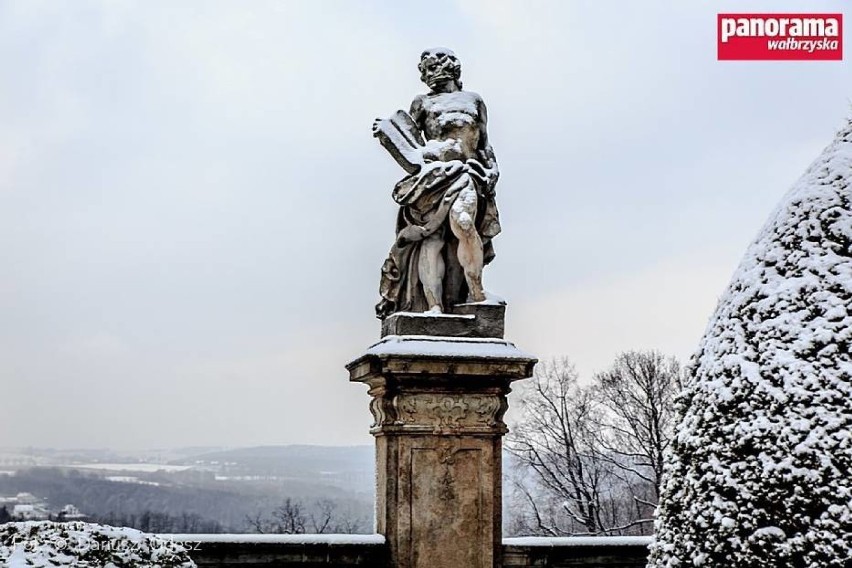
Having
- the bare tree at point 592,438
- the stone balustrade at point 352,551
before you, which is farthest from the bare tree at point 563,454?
the stone balustrade at point 352,551

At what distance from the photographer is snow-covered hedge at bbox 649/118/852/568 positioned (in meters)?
3.83

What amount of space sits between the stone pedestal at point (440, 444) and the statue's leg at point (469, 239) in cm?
53

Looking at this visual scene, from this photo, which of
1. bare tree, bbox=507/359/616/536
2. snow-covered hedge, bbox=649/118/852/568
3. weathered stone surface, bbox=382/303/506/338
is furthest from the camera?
bare tree, bbox=507/359/616/536

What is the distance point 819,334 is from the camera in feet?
13.2

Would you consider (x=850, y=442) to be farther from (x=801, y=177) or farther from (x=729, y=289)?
(x=801, y=177)

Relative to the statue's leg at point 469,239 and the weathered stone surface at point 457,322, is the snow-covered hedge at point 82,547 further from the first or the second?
the statue's leg at point 469,239

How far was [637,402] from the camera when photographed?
1538 inches

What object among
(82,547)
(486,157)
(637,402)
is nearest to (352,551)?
(82,547)

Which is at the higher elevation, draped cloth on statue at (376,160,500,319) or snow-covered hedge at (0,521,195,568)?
draped cloth on statue at (376,160,500,319)

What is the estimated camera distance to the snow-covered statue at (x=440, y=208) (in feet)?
28.0

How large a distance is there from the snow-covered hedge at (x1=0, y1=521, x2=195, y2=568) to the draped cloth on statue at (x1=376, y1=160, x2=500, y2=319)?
3.82 metres

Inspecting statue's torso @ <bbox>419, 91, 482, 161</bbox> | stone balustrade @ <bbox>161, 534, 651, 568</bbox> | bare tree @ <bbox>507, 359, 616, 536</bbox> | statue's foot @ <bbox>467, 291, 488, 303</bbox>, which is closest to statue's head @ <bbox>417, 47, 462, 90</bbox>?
statue's torso @ <bbox>419, 91, 482, 161</bbox>

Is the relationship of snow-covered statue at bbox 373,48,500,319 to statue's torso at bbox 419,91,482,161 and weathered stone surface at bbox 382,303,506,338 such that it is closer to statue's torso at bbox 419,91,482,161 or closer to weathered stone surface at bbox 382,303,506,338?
statue's torso at bbox 419,91,482,161

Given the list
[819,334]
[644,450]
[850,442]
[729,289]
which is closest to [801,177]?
[729,289]
